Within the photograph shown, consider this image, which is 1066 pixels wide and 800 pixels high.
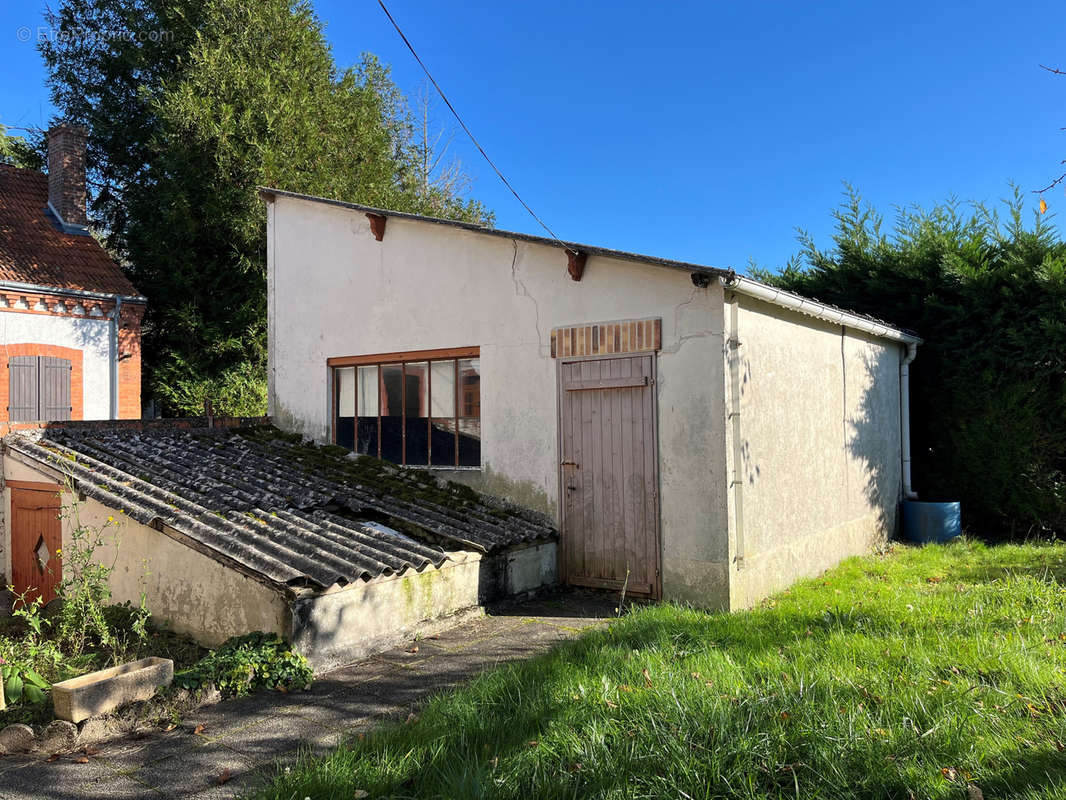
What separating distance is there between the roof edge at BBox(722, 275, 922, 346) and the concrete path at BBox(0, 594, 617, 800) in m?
3.64

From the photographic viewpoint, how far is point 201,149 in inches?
765

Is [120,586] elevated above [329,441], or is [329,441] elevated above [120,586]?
[329,441]

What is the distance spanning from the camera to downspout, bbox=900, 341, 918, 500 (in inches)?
454

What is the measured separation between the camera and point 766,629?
231 inches

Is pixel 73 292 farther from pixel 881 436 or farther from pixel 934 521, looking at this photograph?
pixel 934 521

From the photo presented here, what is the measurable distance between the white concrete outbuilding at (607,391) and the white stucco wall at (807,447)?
0.03 m

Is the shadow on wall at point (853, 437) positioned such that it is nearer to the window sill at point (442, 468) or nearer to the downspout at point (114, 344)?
the window sill at point (442, 468)

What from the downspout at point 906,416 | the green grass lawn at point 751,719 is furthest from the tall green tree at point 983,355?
the green grass lawn at point 751,719

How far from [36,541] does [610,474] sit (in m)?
6.92

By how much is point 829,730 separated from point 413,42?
6407 mm

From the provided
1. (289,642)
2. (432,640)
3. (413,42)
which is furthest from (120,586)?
(413,42)

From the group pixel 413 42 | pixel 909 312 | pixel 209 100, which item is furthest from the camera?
pixel 209 100

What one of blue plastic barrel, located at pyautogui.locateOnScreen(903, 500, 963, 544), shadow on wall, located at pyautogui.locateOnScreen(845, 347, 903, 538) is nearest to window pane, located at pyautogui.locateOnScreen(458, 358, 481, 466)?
shadow on wall, located at pyautogui.locateOnScreen(845, 347, 903, 538)

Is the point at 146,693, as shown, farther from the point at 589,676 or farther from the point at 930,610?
the point at 930,610
